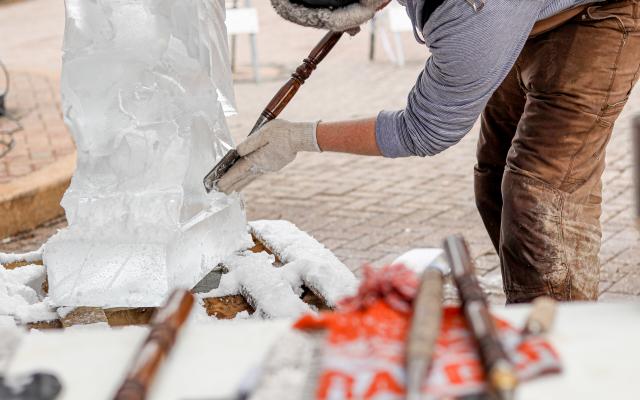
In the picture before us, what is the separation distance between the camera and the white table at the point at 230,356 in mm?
1253

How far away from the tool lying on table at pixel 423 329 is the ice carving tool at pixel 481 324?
0.11ft

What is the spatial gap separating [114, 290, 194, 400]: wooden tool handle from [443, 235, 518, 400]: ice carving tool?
40 centimetres

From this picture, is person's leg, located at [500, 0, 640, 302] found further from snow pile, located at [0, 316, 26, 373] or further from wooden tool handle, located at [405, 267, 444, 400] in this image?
snow pile, located at [0, 316, 26, 373]

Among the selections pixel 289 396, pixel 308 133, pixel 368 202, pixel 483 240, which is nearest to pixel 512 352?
pixel 289 396

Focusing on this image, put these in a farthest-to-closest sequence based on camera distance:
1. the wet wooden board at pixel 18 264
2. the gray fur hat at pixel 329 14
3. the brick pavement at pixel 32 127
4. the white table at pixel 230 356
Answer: the brick pavement at pixel 32 127 → the wet wooden board at pixel 18 264 → the gray fur hat at pixel 329 14 → the white table at pixel 230 356

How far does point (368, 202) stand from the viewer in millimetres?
4789

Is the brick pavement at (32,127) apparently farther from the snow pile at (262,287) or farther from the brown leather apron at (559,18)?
the brown leather apron at (559,18)

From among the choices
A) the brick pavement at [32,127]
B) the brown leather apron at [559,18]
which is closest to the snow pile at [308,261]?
the brown leather apron at [559,18]

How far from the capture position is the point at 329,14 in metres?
2.12

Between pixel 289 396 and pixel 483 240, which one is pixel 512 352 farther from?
pixel 483 240

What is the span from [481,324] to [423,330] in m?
0.08

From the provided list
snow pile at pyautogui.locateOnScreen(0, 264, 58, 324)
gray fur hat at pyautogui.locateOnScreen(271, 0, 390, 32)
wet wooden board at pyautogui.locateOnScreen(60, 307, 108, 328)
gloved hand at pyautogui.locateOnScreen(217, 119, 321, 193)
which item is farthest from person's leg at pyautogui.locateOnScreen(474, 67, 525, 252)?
snow pile at pyautogui.locateOnScreen(0, 264, 58, 324)

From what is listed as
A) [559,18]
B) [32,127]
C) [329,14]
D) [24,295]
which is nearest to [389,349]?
[329,14]

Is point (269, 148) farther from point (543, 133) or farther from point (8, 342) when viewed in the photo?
point (8, 342)
